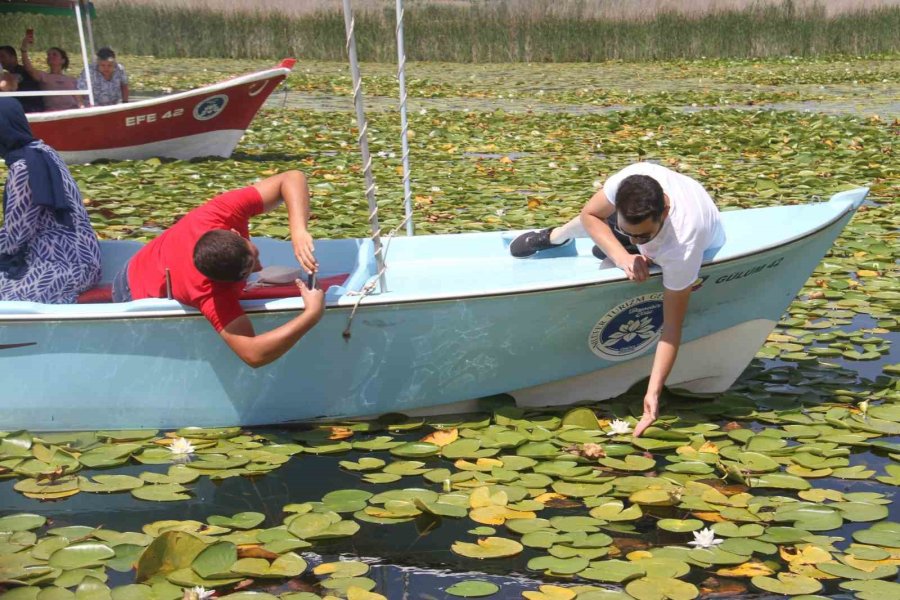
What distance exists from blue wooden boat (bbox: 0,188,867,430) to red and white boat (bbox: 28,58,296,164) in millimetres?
→ 6290

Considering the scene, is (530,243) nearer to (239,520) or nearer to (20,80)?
(239,520)

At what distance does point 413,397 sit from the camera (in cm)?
437

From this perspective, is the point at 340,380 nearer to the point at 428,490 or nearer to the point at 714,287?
the point at 428,490

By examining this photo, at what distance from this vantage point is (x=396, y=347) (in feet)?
13.9

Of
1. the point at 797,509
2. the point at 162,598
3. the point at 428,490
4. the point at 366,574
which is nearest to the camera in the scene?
the point at 162,598

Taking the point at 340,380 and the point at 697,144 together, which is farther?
the point at 697,144

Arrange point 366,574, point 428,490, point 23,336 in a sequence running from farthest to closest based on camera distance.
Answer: point 23,336, point 428,490, point 366,574

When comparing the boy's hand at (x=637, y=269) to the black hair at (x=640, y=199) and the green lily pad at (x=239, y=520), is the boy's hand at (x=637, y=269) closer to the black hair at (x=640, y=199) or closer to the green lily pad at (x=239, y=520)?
the black hair at (x=640, y=199)

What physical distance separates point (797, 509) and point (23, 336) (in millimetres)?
2863

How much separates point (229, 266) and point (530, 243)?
1.70 meters

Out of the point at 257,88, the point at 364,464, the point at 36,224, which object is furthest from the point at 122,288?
the point at 257,88

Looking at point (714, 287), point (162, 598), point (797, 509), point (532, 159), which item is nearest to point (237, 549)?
point (162, 598)

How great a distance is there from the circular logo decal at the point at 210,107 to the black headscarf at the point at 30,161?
19.7 feet

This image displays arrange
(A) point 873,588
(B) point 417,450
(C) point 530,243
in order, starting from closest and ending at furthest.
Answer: (A) point 873,588
(B) point 417,450
(C) point 530,243
